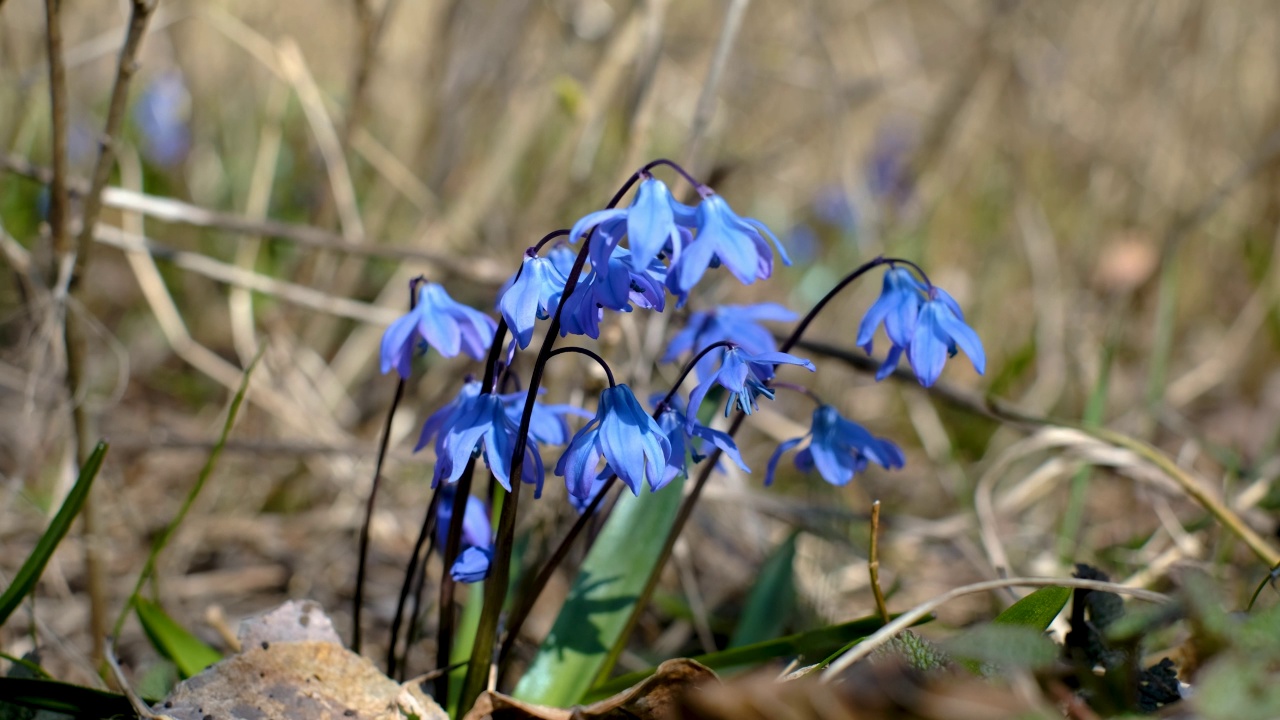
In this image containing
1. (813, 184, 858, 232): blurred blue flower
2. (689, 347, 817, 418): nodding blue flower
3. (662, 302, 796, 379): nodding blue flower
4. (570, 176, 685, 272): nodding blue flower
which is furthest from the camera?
(813, 184, 858, 232): blurred blue flower

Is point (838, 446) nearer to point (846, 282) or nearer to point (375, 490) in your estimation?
point (846, 282)

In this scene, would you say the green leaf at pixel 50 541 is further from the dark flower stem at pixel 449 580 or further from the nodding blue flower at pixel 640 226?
the nodding blue flower at pixel 640 226

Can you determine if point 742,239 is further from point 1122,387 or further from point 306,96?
point 1122,387

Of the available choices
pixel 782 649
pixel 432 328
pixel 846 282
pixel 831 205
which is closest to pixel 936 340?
pixel 846 282

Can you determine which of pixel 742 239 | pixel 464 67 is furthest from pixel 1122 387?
pixel 742 239

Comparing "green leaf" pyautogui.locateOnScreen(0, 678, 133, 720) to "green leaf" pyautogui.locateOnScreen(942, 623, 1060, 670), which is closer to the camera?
"green leaf" pyautogui.locateOnScreen(942, 623, 1060, 670)

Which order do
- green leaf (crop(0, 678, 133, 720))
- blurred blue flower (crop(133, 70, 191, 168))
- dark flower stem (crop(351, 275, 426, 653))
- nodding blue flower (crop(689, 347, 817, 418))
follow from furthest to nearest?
blurred blue flower (crop(133, 70, 191, 168)) → dark flower stem (crop(351, 275, 426, 653)) → green leaf (crop(0, 678, 133, 720)) → nodding blue flower (crop(689, 347, 817, 418))

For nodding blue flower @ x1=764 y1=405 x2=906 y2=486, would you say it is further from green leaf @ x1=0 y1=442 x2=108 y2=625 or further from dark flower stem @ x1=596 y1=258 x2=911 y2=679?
green leaf @ x1=0 y1=442 x2=108 y2=625

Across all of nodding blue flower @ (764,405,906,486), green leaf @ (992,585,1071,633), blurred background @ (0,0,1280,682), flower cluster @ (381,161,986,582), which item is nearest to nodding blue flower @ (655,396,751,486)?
flower cluster @ (381,161,986,582)
